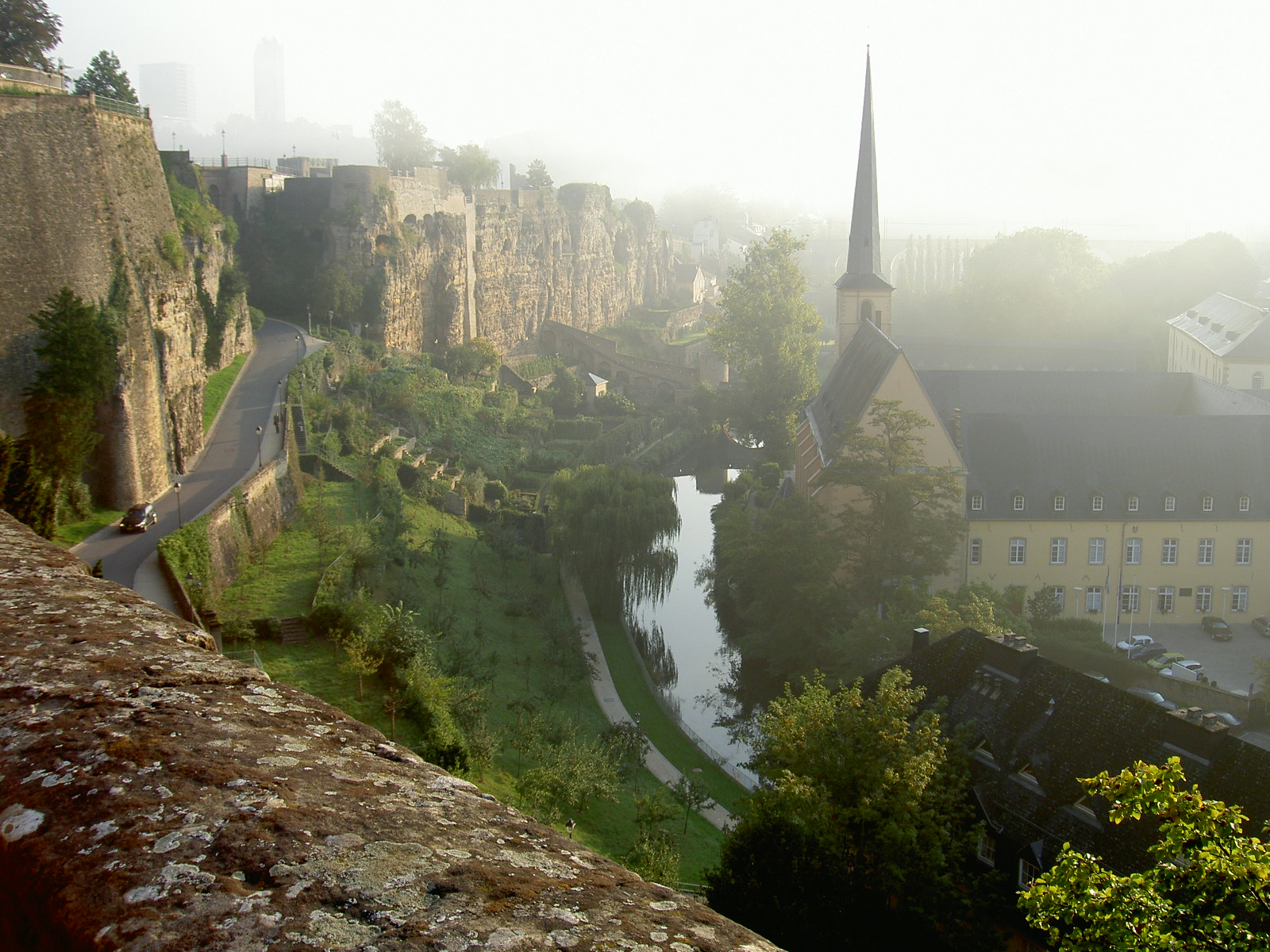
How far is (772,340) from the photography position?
50.4m

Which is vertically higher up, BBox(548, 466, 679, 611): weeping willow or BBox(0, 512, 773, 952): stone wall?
BBox(0, 512, 773, 952): stone wall

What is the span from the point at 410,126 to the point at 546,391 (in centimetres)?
3327

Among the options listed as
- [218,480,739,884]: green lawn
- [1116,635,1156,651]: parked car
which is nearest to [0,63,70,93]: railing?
[218,480,739,884]: green lawn

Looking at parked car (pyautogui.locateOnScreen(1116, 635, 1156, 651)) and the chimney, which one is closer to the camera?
the chimney

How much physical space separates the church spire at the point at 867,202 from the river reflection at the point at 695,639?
12.5 meters

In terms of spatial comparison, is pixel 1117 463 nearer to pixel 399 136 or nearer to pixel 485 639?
pixel 485 639

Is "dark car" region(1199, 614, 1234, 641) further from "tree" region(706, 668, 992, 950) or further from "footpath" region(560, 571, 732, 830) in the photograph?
"tree" region(706, 668, 992, 950)

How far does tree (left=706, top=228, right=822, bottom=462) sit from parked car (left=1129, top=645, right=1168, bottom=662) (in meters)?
22.2

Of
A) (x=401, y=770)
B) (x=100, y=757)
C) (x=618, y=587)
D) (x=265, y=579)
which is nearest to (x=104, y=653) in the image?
(x=100, y=757)

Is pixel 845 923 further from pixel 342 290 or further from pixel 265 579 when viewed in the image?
pixel 342 290

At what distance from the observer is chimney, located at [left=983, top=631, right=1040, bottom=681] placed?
640 inches

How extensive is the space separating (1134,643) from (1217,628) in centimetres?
296

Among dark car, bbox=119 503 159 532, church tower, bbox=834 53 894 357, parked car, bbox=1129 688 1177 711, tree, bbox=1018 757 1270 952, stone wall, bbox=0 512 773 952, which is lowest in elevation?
parked car, bbox=1129 688 1177 711

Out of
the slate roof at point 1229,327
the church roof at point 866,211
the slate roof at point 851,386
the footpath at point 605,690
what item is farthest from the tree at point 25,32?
the slate roof at point 1229,327
